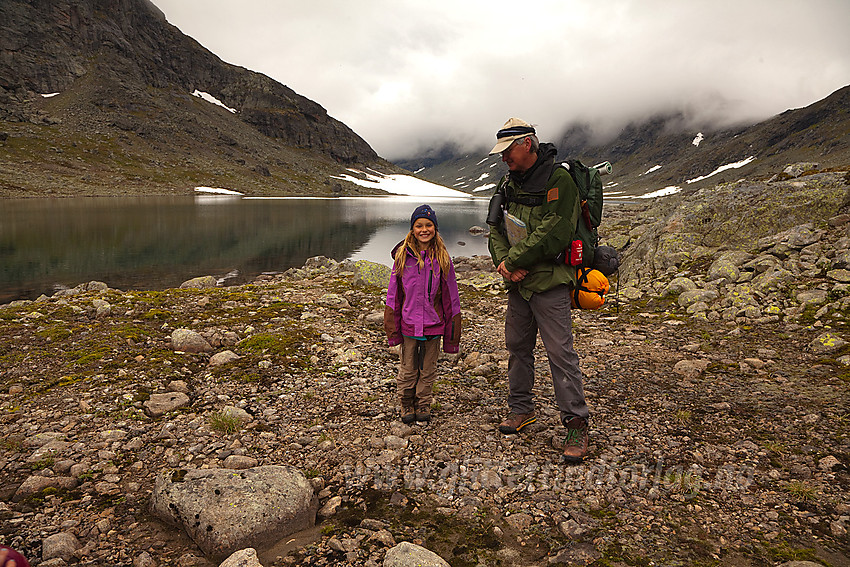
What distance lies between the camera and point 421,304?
5355 millimetres

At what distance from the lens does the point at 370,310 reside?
35.2 feet

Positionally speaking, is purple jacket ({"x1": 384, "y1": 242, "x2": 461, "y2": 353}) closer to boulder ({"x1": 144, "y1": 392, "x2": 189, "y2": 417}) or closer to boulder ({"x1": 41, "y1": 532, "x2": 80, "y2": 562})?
boulder ({"x1": 144, "y1": 392, "x2": 189, "y2": 417})

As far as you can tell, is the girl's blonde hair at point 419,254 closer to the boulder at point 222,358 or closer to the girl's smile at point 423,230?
the girl's smile at point 423,230

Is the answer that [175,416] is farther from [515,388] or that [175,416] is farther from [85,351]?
[515,388]

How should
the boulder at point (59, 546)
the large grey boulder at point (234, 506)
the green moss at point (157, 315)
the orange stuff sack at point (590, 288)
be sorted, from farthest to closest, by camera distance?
the green moss at point (157, 315) < the orange stuff sack at point (590, 288) < the large grey boulder at point (234, 506) < the boulder at point (59, 546)

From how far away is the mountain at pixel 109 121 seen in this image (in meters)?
101

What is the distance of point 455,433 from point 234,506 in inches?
102

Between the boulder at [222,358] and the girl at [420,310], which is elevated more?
the girl at [420,310]

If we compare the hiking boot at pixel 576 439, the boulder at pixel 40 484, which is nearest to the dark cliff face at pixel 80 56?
the boulder at pixel 40 484

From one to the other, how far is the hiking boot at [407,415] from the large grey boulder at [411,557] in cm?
221

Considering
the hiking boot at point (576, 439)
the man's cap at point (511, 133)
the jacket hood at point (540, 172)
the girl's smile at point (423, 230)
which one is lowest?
the hiking boot at point (576, 439)

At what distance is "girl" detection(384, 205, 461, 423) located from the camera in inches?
211

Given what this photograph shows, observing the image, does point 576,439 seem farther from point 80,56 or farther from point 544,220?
point 80,56

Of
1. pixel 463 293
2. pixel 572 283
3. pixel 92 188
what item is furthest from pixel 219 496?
pixel 92 188
